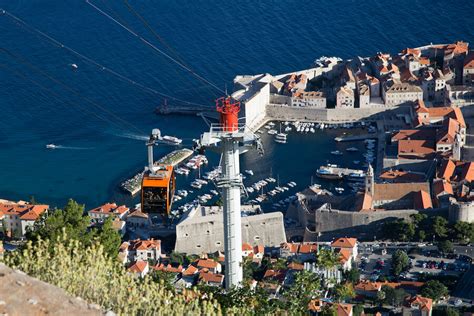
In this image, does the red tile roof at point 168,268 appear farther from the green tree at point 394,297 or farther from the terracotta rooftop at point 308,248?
the green tree at point 394,297

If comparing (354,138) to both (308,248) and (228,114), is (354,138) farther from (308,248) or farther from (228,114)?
(228,114)

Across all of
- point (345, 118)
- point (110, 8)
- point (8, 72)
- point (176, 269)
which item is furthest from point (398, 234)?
point (110, 8)

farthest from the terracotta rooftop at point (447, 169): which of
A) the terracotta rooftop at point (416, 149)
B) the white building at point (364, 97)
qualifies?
the white building at point (364, 97)

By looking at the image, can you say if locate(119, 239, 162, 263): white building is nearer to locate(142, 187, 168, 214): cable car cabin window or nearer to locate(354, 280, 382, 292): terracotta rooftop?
locate(354, 280, 382, 292): terracotta rooftop

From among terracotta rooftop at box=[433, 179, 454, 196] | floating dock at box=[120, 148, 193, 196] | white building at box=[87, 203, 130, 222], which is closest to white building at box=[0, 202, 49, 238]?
white building at box=[87, 203, 130, 222]

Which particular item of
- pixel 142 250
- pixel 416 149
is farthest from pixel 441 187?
pixel 142 250
